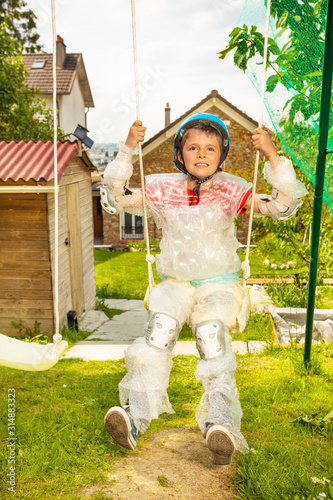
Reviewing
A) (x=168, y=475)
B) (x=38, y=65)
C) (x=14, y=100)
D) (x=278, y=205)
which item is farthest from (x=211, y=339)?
(x=38, y=65)

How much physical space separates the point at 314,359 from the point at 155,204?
6.45 ft

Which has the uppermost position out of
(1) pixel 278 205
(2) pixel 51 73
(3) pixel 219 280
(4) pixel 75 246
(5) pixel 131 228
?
(2) pixel 51 73

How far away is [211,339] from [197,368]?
17 centimetres

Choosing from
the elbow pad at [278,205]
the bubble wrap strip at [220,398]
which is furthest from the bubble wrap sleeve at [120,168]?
the bubble wrap strip at [220,398]

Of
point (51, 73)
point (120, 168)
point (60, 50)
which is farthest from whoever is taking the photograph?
point (60, 50)

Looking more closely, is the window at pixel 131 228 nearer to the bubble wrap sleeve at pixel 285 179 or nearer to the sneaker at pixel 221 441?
the bubble wrap sleeve at pixel 285 179

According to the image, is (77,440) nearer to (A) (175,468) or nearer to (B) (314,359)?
(A) (175,468)

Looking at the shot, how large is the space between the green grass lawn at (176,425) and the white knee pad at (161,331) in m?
0.72

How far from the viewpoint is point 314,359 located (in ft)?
12.2

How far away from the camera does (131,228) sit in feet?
58.3

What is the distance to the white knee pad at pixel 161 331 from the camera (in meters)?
2.41

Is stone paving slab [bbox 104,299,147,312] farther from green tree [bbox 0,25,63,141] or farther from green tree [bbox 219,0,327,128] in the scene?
green tree [bbox 219,0,327,128]

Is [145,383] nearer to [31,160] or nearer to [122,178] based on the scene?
[122,178]

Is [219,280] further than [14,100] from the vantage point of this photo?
No
